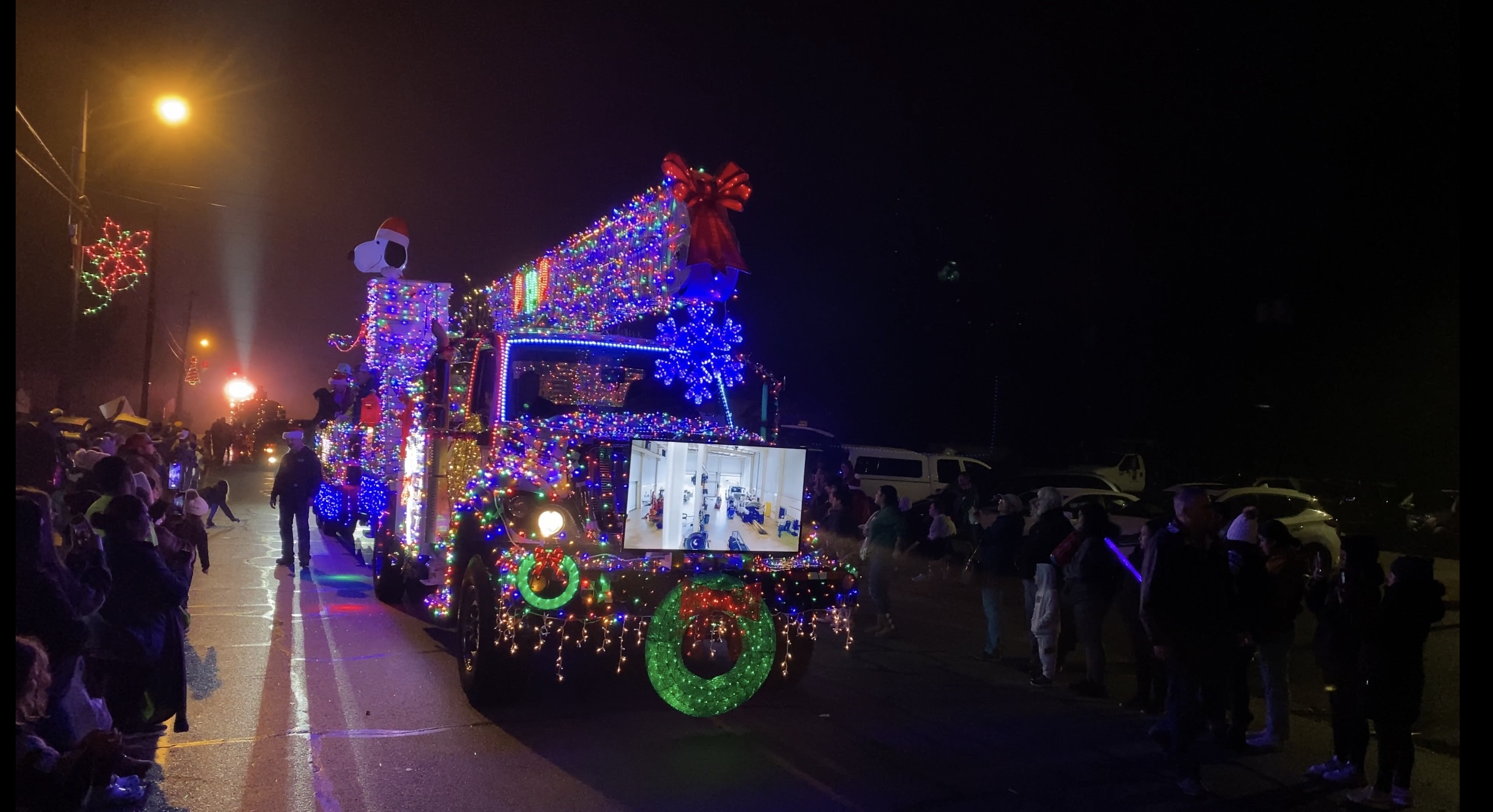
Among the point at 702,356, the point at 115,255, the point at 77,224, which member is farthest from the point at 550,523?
the point at 115,255

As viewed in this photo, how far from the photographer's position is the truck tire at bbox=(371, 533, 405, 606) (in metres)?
10.1

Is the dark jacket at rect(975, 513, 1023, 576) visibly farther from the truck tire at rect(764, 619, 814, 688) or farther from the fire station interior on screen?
the fire station interior on screen

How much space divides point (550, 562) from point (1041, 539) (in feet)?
14.0

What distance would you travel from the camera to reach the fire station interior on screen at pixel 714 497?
240 inches

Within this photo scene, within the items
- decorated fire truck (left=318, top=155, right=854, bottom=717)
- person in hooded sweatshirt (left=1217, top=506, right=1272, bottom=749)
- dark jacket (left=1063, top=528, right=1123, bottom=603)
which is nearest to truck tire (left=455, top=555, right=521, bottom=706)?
decorated fire truck (left=318, top=155, right=854, bottom=717)

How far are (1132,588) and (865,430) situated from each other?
2095 cm

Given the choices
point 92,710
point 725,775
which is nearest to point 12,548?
point 92,710

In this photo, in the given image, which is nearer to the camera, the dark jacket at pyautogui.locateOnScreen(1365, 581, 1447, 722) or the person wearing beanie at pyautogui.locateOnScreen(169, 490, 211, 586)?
the dark jacket at pyautogui.locateOnScreen(1365, 581, 1447, 722)

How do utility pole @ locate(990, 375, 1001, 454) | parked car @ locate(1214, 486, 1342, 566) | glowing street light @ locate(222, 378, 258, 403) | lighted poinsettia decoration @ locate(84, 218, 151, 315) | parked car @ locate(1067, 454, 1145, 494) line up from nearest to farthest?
parked car @ locate(1214, 486, 1342, 566) → lighted poinsettia decoration @ locate(84, 218, 151, 315) → parked car @ locate(1067, 454, 1145, 494) → utility pole @ locate(990, 375, 1001, 454) → glowing street light @ locate(222, 378, 258, 403)

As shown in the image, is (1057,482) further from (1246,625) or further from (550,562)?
(550,562)

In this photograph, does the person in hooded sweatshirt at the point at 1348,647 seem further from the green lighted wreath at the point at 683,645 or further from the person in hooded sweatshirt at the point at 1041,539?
the green lighted wreath at the point at 683,645

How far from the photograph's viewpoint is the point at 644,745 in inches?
234

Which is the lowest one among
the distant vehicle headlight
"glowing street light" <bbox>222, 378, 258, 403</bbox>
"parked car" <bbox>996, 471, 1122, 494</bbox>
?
the distant vehicle headlight

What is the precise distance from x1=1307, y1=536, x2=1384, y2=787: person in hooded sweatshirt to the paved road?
32 cm
